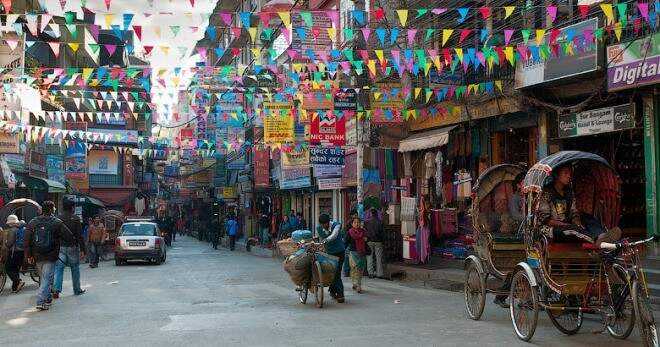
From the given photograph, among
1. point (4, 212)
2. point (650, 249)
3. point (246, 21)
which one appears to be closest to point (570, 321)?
point (650, 249)

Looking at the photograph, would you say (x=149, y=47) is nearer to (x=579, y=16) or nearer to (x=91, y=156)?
(x=579, y=16)

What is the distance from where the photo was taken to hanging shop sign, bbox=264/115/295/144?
26484mm

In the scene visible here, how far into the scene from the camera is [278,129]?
26531 mm

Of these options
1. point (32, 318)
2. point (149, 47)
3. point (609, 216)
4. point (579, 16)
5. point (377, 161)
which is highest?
point (579, 16)

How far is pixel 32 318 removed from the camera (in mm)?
11789

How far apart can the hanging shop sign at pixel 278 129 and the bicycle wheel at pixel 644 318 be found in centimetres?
1976

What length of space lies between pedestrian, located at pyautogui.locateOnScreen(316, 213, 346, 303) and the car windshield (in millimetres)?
16160

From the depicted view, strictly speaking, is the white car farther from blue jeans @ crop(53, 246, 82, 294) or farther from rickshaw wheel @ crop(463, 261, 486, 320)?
rickshaw wheel @ crop(463, 261, 486, 320)

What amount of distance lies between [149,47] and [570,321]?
921cm

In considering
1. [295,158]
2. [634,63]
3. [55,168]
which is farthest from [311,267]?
[55,168]

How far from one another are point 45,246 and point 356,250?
652 centimetres

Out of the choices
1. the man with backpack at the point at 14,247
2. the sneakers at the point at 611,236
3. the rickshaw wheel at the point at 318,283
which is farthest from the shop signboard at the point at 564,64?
the man with backpack at the point at 14,247

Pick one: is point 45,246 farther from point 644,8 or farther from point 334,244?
point 644,8

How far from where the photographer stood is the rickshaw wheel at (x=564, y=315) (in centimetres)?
874
